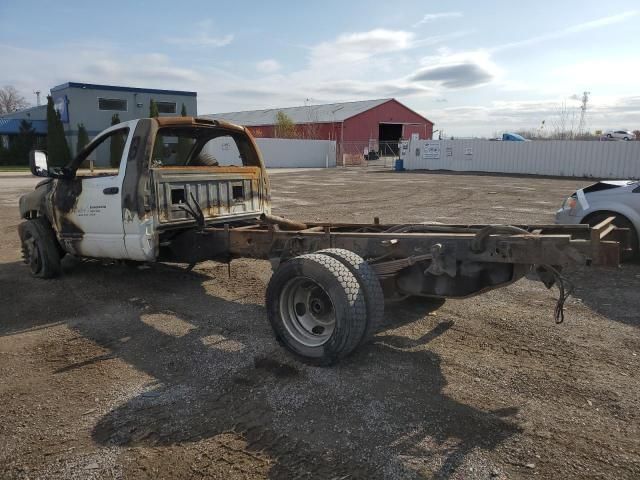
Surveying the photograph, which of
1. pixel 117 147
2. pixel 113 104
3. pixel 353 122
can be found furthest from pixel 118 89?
pixel 117 147

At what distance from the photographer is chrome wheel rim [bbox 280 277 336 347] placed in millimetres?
4281

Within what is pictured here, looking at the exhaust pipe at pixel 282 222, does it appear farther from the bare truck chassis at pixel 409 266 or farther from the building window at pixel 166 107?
the building window at pixel 166 107

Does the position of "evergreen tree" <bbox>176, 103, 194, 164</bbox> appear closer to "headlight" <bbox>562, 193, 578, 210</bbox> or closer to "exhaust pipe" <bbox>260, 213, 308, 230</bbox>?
"exhaust pipe" <bbox>260, 213, 308, 230</bbox>

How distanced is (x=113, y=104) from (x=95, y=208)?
39211mm

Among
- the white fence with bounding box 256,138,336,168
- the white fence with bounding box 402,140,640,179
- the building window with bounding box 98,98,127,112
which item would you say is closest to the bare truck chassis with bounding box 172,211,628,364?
the white fence with bounding box 402,140,640,179

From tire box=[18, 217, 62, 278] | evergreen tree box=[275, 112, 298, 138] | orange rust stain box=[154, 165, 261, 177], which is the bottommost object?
tire box=[18, 217, 62, 278]

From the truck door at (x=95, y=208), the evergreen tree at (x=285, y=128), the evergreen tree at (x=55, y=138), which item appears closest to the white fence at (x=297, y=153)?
the evergreen tree at (x=285, y=128)

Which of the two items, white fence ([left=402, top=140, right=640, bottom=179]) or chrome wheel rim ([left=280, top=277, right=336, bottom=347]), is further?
white fence ([left=402, top=140, right=640, bottom=179])

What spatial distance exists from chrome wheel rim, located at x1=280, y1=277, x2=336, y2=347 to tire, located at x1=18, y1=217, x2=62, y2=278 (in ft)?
13.6

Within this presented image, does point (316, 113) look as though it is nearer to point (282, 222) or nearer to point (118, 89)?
point (118, 89)

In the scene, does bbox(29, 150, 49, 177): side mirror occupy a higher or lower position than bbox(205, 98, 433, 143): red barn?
lower

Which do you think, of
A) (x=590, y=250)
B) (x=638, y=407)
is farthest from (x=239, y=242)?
A: (x=638, y=407)

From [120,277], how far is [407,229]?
14.0 feet

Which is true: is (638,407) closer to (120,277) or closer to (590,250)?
(590,250)
